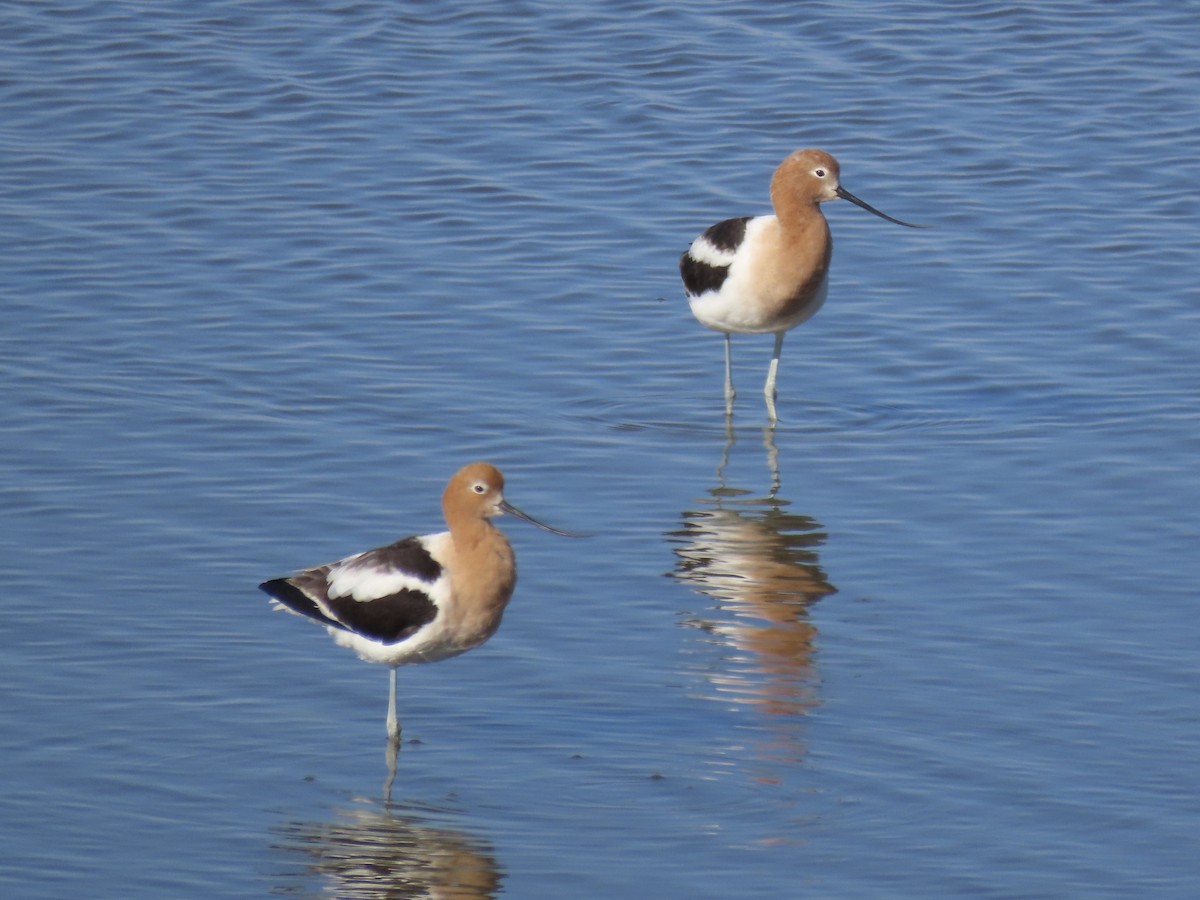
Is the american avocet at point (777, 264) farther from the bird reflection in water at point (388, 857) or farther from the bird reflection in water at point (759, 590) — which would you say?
the bird reflection in water at point (388, 857)


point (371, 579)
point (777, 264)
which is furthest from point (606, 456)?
point (371, 579)

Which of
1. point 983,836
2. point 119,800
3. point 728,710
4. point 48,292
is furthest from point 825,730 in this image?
point 48,292

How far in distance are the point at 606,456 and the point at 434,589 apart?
416 centimetres

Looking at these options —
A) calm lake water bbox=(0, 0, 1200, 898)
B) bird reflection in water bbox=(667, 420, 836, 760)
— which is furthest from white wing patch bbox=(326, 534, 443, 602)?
bird reflection in water bbox=(667, 420, 836, 760)

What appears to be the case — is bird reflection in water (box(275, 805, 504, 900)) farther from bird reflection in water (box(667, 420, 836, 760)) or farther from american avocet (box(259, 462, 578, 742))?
bird reflection in water (box(667, 420, 836, 760))

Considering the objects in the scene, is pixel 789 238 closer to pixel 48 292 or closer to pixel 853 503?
pixel 853 503

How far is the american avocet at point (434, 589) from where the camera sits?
884cm

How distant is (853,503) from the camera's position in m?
12.3

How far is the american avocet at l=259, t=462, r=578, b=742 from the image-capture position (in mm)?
8844

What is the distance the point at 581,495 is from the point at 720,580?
1283 mm

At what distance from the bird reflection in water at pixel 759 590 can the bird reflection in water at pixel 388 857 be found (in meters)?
1.45

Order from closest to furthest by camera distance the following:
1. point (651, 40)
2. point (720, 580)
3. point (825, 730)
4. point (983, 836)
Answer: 1. point (983, 836)
2. point (825, 730)
3. point (720, 580)
4. point (651, 40)

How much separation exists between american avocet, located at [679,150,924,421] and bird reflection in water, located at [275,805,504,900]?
583 cm

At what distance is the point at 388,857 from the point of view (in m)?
8.34
